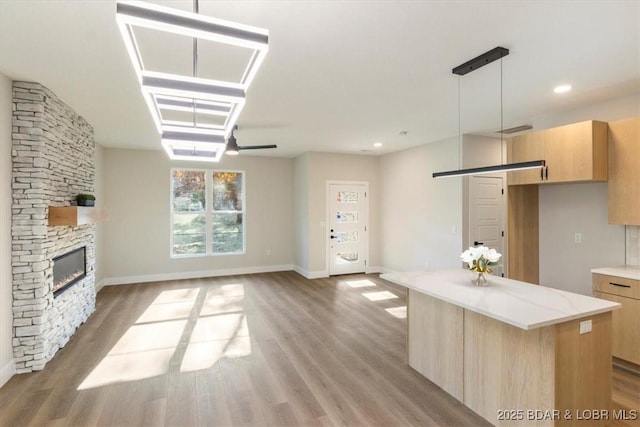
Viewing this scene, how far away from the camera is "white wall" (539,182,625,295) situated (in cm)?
379

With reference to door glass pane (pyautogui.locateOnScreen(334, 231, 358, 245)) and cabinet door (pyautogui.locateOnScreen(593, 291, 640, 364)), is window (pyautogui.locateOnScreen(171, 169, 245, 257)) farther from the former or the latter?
cabinet door (pyautogui.locateOnScreen(593, 291, 640, 364))

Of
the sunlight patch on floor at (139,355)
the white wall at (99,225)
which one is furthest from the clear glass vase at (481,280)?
the white wall at (99,225)

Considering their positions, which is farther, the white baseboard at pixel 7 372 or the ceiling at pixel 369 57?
the white baseboard at pixel 7 372

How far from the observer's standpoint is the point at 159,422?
2383 mm

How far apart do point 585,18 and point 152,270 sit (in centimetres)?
758

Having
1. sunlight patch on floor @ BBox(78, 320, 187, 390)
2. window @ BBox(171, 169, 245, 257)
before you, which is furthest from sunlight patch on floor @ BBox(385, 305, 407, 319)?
window @ BBox(171, 169, 245, 257)

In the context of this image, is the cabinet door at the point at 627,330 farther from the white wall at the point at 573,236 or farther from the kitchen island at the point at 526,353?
the kitchen island at the point at 526,353

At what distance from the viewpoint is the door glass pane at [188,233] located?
7.06m

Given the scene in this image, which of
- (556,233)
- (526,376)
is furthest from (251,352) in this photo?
(556,233)

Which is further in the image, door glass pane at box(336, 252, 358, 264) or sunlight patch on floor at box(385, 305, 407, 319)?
door glass pane at box(336, 252, 358, 264)

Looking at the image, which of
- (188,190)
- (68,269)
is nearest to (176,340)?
(68,269)

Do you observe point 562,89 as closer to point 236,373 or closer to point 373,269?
point 236,373

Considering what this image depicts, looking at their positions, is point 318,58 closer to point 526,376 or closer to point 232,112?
point 232,112

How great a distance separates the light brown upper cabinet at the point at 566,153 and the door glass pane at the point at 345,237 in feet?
12.4
